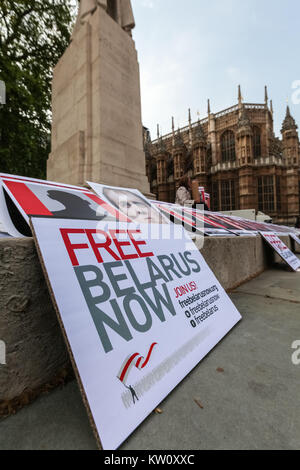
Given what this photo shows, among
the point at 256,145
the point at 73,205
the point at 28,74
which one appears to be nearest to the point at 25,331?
the point at 73,205

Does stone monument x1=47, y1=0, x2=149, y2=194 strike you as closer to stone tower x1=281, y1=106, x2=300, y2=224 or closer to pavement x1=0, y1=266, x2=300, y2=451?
pavement x1=0, y1=266, x2=300, y2=451

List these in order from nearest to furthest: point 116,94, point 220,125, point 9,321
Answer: point 9,321
point 116,94
point 220,125

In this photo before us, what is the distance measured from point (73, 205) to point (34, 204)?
1.07ft

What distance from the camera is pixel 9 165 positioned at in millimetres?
8555

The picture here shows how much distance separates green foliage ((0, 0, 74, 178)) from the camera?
7.73 meters

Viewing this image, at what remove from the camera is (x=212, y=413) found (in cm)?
87

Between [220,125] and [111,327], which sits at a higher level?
[220,125]

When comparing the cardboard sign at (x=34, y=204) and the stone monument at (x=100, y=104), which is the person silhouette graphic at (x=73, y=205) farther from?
the stone monument at (x=100, y=104)

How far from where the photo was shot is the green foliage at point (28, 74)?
7727 millimetres

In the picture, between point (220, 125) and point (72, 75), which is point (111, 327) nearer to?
point (72, 75)

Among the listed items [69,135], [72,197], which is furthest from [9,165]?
[72,197]

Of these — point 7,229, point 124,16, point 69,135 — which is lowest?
point 7,229

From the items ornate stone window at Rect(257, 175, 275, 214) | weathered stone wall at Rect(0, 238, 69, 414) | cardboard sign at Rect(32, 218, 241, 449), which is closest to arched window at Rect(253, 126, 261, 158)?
ornate stone window at Rect(257, 175, 275, 214)
